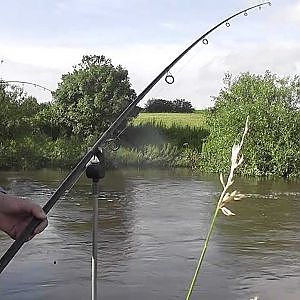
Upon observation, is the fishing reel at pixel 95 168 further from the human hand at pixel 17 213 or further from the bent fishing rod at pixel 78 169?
the human hand at pixel 17 213

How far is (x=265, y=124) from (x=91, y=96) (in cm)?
1070

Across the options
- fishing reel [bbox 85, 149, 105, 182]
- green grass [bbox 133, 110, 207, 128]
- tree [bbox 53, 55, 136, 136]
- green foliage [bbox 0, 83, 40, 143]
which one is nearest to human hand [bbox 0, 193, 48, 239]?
fishing reel [bbox 85, 149, 105, 182]

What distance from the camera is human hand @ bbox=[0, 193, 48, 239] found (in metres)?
1.27

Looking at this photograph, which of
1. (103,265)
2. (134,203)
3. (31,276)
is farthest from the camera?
(134,203)

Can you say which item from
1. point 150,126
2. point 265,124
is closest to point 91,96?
point 150,126

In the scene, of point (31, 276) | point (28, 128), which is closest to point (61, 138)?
point (28, 128)

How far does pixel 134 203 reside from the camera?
58.3ft

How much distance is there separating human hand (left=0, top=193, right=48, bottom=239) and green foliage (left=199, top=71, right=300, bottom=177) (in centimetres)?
2723

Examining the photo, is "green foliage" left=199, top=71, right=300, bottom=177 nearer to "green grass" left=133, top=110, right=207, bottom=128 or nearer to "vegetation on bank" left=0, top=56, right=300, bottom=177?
"vegetation on bank" left=0, top=56, right=300, bottom=177

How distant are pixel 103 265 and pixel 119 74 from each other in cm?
2742

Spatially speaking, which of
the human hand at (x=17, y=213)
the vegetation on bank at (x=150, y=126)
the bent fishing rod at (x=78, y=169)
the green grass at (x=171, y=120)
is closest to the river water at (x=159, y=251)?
the bent fishing rod at (x=78, y=169)

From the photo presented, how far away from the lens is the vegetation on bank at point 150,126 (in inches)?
1145

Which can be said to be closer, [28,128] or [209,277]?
[209,277]

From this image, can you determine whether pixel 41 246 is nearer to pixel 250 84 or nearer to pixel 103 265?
pixel 103 265
